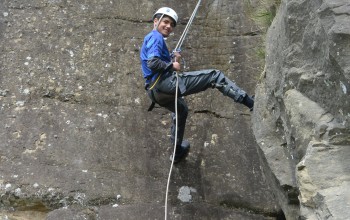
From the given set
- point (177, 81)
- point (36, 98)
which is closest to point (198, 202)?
point (177, 81)

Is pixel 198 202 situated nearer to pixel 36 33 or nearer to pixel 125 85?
pixel 125 85

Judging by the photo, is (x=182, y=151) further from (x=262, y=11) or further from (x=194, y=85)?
(x=262, y=11)

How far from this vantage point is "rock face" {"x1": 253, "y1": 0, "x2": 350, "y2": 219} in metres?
3.68

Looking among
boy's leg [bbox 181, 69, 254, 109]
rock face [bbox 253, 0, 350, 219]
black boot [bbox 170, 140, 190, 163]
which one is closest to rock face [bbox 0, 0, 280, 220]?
black boot [bbox 170, 140, 190, 163]

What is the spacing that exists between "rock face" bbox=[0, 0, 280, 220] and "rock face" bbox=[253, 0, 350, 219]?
2.95 ft

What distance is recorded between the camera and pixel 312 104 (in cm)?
406

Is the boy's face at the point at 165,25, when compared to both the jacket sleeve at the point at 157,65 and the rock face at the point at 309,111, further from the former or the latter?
the rock face at the point at 309,111

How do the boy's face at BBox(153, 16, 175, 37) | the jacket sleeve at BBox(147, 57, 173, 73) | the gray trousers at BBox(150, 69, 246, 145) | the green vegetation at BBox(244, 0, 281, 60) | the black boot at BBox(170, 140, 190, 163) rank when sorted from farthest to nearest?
the green vegetation at BBox(244, 0, 281, 60)
the black boot at BBox(170, 140, 190, 163)
the boy's face at BBox(153, 16, 175, 37)
the gray trousers at BBox(150, 69, 246, 145)
the jacket sleeve at BBox(147, 57, 173, 73)

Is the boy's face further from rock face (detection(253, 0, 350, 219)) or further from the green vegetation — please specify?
the green vegetation

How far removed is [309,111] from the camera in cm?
402

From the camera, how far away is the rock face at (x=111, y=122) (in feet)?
17.3

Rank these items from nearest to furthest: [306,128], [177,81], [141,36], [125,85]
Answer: [306,128], [177,81], [125,85], [141,36]

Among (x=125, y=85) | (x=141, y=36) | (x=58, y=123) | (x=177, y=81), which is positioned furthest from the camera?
(x=141, y=36)

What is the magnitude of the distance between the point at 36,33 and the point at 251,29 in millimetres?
2448
